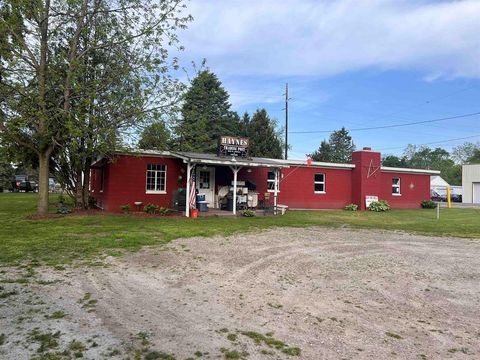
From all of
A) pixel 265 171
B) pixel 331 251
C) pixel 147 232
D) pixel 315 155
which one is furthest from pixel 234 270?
pixel 315 155

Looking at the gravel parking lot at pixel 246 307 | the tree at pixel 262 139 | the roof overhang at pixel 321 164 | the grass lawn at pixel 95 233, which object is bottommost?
the gravel parking lot at pixel 246 307

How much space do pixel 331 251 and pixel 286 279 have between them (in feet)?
9.41

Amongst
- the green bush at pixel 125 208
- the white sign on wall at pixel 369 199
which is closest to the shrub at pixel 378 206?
the white sign on wall at pixel 369 199

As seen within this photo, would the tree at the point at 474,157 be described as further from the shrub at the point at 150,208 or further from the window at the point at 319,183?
the shrub at the point at 150,208

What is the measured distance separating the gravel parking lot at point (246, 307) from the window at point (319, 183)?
48.1 feet

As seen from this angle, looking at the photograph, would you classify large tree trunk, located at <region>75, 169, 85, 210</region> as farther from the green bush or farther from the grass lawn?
the grass lawn

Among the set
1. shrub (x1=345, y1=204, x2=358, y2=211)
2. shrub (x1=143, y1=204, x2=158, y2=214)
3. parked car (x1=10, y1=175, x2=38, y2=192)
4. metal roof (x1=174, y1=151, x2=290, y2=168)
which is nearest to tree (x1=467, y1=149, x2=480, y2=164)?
shrub (x1=345, y1=204, x2=358, y2=211)

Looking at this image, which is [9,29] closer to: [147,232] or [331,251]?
[147,232]

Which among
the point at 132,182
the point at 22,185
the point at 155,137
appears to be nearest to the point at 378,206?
the point at 155,137

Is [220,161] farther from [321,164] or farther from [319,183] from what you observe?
[319,183]

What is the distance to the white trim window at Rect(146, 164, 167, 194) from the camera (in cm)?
1795

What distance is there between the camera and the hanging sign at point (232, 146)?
1795 cm

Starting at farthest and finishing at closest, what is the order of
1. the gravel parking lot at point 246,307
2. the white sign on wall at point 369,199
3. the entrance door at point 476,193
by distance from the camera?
the entrance door at point 476,193 < the white sign on wall at point 369,199 < the gravel parking lot at point 246,307

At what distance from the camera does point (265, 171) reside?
69.7 ft
